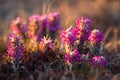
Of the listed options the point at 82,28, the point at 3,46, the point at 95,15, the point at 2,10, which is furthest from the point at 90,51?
the point at 2,10

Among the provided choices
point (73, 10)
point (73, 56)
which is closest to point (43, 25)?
point (73, 56)

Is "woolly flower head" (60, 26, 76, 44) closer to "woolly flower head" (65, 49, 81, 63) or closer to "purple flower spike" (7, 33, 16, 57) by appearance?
"woolly flower head" (65, 49, 81, 63)

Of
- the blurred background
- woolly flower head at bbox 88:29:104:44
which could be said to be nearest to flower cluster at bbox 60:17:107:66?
woolly flower head at bbox 88:29:104:44

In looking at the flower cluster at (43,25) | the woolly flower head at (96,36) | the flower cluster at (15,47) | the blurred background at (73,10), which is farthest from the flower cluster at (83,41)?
the blurred background at (73,10)

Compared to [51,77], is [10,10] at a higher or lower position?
higher

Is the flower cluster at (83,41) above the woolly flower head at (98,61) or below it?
above

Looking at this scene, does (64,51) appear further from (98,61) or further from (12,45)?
(12,45)

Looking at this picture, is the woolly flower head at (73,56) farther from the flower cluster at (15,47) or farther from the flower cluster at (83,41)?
the flower cluster at (15,47)

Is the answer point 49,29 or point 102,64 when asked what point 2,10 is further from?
point 102,64
